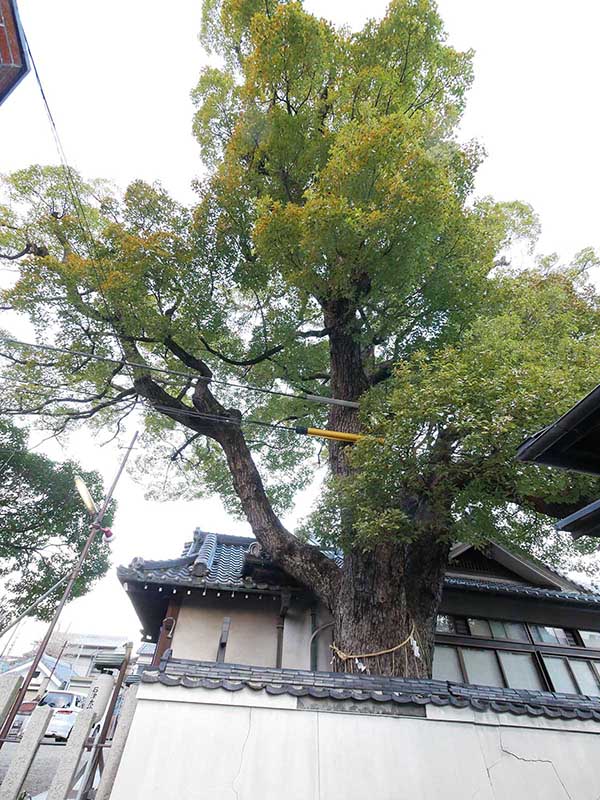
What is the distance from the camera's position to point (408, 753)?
324 cm

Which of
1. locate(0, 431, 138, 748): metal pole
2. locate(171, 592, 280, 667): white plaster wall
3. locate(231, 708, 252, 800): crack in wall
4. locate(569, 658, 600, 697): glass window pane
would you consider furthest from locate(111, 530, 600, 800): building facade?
locate(569, 658, 600, 697): glass window pane

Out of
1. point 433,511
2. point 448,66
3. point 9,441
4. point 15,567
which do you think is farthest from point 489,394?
point 15,567

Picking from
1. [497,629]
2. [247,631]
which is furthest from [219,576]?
[497,629]

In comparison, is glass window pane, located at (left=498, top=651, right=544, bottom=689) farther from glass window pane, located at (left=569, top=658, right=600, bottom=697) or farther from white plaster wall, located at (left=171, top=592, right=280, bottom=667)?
white plaster wall, located at (left=171, top=592, right=280, bottom=667)

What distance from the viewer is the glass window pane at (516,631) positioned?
25.4 feet

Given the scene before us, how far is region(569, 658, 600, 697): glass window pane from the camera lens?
758 cm

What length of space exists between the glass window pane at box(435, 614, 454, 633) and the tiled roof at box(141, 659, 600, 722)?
147 inches

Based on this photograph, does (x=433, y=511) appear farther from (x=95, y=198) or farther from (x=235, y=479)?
(x=95, y=198)

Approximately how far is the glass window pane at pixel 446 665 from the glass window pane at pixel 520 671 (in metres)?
0.94

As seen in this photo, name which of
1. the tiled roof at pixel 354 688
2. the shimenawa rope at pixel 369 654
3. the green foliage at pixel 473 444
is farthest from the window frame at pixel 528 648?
the tiled roof at pixel 354 688

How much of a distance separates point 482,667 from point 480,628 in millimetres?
632

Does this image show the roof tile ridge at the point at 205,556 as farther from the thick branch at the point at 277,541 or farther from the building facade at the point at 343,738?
the building facade at the point at 343,738

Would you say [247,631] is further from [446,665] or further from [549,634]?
[549,634]

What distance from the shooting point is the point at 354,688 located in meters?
3.53
